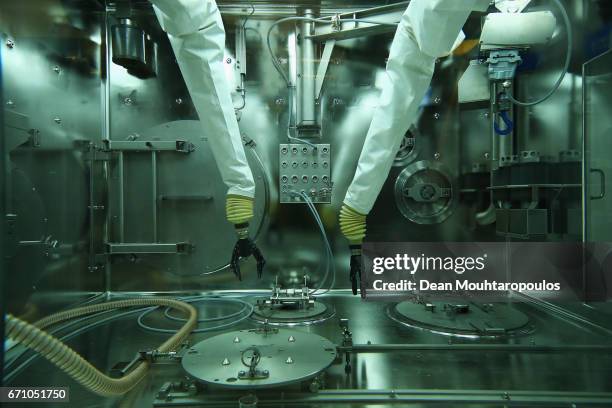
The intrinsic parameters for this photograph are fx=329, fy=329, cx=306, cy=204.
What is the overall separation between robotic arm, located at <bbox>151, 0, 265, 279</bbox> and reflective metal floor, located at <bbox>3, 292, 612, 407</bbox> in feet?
2.05

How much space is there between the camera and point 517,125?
1828 mm

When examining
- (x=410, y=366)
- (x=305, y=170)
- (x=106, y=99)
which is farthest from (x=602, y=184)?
(x=106, y=99)

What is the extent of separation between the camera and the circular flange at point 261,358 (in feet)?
3.06

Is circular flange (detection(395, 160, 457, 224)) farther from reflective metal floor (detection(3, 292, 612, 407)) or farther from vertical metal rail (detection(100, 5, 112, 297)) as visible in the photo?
vertical metal rail (detection(100, 5, 112, 297))

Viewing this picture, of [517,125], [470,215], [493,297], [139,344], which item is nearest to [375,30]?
[517,125]

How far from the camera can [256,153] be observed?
6.53 ft

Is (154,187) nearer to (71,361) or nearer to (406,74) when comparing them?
(71,361)

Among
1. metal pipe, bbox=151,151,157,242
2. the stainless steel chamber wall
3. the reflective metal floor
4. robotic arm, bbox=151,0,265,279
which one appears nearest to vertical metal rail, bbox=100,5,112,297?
the stainless steel chamber wall

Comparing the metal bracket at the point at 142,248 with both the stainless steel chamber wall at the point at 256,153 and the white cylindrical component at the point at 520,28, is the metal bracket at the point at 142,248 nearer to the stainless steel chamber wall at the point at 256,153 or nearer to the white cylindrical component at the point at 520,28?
the stainless steel chamber wall at the point at 256,153

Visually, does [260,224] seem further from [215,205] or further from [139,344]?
[139,344]

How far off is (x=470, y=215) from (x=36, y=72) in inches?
92.5

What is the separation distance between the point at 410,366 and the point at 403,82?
1.03 meters

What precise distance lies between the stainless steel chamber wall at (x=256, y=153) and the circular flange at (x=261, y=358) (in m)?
0.82

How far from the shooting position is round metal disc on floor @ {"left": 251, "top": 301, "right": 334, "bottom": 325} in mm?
1526
